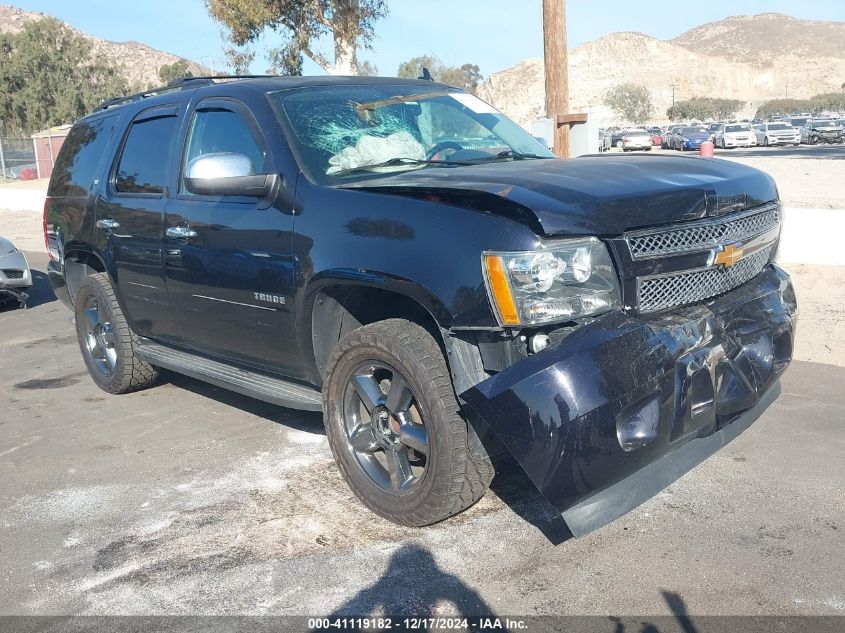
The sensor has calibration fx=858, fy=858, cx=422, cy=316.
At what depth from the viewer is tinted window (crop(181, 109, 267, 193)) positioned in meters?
4.45

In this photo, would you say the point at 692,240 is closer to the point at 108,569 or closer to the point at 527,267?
the point at 527,267

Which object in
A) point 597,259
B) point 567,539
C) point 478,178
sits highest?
point 478,178

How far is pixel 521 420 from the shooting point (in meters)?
3.04

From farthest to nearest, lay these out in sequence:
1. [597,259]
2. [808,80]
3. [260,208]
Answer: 1. [808,80]
2. [260,208]
3. [597,259]

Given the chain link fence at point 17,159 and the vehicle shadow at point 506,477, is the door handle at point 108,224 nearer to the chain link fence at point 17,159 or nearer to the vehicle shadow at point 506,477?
the vehicle shadow at point 506,477

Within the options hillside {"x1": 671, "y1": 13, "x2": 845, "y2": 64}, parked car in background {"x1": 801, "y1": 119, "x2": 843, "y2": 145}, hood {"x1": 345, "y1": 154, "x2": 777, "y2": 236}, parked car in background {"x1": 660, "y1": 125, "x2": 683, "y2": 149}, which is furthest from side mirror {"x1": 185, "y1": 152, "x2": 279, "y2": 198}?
hillside {"x1": 671, "y1": 13, "x2": 845, "y2": 64}

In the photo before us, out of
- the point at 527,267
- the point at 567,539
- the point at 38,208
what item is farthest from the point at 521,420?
the point at 38,208

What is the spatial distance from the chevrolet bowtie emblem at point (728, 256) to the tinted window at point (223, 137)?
2230mm

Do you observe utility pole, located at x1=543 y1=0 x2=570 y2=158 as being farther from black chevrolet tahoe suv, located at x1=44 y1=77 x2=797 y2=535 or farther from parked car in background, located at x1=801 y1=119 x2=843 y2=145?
parked car in background, located at x1=801 y1=119 x2=843 y2=145

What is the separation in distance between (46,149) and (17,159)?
3.07 meters

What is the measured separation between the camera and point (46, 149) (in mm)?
39469

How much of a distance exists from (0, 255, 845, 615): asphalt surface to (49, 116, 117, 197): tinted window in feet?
6.15

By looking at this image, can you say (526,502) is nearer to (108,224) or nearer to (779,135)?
(108,224)

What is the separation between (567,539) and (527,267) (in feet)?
4.18
